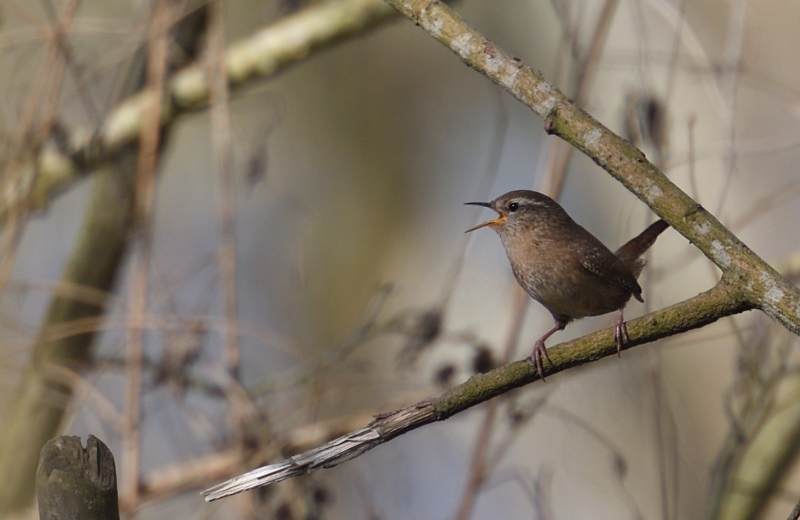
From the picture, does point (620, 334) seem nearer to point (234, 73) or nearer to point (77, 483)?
point (77, 483)

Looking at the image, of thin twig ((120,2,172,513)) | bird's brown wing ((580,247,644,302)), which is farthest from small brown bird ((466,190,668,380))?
thin twig ((120,2,172,513))

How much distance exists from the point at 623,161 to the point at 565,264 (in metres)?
0.97

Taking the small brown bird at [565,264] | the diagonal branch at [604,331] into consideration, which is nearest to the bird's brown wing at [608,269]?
the small brown bird at [565,264]

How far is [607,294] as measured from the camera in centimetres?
258

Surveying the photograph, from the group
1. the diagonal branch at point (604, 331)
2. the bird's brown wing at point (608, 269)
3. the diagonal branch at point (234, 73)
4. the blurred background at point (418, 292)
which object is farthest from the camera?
the diagonal branch at point (234, 73)

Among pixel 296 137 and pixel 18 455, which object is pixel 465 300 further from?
pixel 296 137

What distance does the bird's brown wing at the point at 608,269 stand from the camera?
2.54m

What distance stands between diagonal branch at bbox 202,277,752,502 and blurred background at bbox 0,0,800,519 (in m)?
1.11

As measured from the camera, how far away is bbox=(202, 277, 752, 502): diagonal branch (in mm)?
1506

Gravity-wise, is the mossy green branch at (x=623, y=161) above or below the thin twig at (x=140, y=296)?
below

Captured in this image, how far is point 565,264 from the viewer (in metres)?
2.57

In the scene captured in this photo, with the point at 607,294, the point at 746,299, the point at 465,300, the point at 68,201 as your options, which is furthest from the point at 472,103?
the point at 746,299

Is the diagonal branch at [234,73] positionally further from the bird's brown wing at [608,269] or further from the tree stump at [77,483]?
the tree stump at [77,483]

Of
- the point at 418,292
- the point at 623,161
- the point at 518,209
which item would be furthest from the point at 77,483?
the point at 418,292
